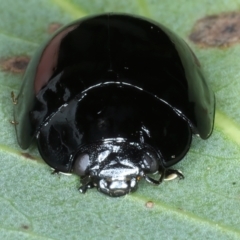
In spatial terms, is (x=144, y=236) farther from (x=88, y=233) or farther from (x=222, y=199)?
(x=222, y=199)

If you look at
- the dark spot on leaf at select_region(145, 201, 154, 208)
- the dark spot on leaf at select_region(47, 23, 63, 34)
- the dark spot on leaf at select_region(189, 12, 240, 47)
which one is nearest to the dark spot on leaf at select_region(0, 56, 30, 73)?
the dark spot on leaf at select_region(47, 23, 63, 34)

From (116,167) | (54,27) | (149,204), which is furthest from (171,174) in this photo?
(54,27)

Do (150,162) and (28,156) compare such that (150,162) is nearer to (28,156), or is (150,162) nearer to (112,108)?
(112,108)

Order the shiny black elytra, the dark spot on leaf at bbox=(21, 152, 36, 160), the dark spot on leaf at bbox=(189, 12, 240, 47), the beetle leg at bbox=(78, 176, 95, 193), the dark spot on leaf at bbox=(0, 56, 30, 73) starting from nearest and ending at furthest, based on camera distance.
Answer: the shiny black elytra → the beetle leg at bbox=(78, 176, 95, 193) → the dark spot on leaf at bbox=(21, 152, 36, 160) → the dark spot on leaf at bbox=(0, 56, 30, 73) → the dark spot on leaf at bbox=(189, 12, 240, 47)

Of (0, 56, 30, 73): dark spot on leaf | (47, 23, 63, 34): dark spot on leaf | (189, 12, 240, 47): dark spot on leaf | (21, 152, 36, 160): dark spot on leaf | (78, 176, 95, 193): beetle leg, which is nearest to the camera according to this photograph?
(78, 176, 95, 193): beetle leg

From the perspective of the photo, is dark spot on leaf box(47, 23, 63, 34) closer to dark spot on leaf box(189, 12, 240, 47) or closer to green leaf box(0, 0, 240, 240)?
green leaf box(0, 0, 240, 240)

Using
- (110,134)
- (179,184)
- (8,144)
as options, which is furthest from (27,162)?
(179,184)

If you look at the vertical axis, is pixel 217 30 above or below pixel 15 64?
above
